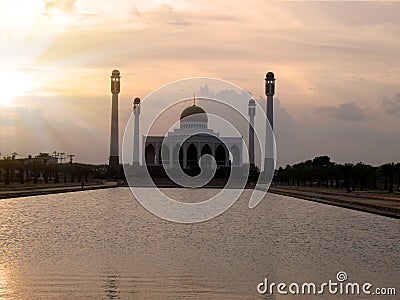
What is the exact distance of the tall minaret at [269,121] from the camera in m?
51.1

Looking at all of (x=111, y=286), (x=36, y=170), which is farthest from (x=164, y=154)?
(x=111, y=286)

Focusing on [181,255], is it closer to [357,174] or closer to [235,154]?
[357,174]

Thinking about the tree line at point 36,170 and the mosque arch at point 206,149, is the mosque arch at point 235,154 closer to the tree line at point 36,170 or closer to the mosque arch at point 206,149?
the mosque arch at point 206,149

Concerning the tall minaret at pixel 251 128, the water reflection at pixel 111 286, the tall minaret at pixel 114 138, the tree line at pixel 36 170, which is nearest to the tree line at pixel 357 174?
the tall minaret at pixel 251 128

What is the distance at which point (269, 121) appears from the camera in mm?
50688

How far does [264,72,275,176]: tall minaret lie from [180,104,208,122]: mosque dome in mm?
11049

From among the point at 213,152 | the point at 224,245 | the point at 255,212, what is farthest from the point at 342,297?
the point at 213,152

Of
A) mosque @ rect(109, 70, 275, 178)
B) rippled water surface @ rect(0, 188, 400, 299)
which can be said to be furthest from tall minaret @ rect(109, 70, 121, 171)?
rippled water surface @ rect(0, 188, 400, 299)

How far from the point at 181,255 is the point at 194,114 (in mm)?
53190

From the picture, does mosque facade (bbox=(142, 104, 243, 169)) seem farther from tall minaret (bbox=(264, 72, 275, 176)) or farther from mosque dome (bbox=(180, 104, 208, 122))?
tall minaret (bbox=(264, 72, 275, 176))

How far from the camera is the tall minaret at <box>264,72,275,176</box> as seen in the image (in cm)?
5109

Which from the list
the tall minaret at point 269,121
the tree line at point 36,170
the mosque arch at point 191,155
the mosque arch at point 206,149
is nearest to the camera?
the tree line at point 36,170

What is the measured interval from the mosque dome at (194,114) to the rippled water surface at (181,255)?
4612 cm

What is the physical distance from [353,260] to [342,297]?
2472mm
